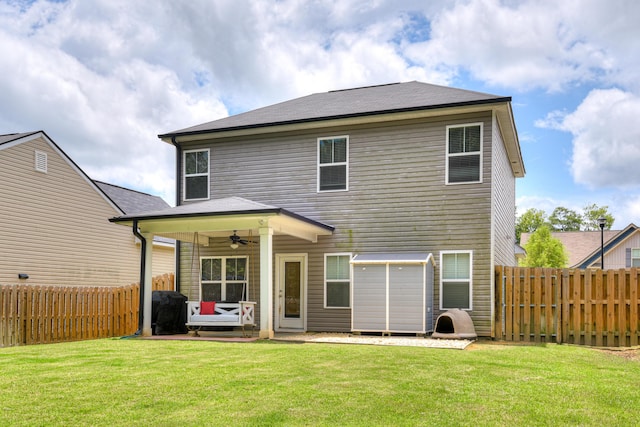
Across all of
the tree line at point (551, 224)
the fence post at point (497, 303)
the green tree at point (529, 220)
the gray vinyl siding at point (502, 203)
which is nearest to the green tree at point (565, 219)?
the tree line at point (551, 224)

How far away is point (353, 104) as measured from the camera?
1611 centimetres

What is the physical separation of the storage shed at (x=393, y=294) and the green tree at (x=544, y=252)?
705 inches

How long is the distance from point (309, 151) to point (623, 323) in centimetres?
859

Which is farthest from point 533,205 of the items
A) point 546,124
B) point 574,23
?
point 574,23

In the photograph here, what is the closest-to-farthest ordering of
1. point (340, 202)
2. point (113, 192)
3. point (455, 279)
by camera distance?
point (455, 279) → point (340, 202) → point (113, 192)

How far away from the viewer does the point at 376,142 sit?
49.1 feet

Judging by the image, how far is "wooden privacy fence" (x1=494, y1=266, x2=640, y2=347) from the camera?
12664 millimetres

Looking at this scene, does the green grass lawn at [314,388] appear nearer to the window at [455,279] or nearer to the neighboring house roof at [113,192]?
the window at [455,279]

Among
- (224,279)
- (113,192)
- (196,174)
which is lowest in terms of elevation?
(224,279)

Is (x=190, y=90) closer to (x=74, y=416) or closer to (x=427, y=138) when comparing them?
(x=427, y=138)

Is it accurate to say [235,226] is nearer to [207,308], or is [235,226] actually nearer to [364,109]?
[207,308]

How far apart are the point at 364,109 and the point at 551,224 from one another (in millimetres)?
56937

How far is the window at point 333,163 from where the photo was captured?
15.2 meters

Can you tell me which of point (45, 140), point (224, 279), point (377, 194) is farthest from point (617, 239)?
point (45, 140)
